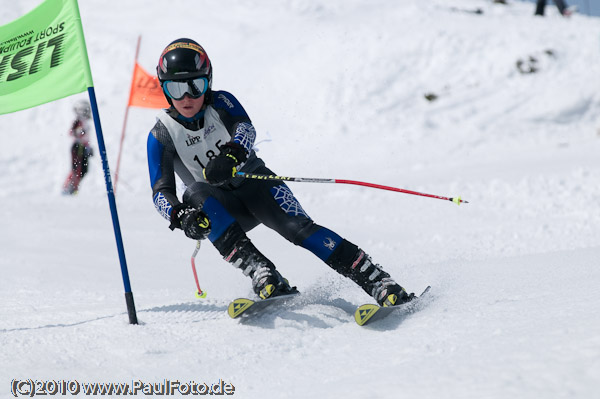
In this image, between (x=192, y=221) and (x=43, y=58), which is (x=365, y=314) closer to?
(x=192, y=221)

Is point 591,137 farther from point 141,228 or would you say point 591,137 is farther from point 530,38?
point 141,228

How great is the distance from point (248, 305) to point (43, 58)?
2.16 metres

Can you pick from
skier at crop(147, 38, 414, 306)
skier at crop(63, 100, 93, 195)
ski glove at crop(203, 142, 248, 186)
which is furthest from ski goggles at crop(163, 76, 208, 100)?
skier at crop(63, 100, 93, 195)

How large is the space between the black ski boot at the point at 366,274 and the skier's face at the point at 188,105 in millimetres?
1332

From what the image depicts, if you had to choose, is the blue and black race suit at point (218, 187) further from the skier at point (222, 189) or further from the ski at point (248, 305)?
the ski at point (248, 305)

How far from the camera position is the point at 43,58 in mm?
4133

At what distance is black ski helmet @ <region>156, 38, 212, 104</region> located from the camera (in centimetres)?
396

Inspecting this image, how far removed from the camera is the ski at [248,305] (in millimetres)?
3686

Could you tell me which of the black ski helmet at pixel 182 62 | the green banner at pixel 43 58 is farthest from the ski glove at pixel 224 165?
the green banner at pixel 43 58

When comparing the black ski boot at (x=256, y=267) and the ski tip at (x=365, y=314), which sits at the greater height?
the black ski boot at (x=256, y=267)

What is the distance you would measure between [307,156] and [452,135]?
2.95 meters

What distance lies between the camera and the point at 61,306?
4727 millimetres

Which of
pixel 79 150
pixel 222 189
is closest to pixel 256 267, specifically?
pixel 222 189

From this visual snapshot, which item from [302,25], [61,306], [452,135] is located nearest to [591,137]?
[452,135]
